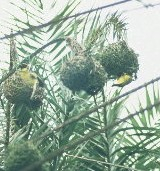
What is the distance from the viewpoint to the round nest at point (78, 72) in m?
2.43

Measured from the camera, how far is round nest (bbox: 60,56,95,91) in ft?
7.98

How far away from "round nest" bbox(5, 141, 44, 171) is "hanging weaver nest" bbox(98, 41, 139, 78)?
74 centimetres

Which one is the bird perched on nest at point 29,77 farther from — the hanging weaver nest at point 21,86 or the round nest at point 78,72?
the round nest at point 78,72

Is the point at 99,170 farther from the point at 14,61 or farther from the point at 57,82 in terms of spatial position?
the point at 14,61

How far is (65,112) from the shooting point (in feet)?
9.42

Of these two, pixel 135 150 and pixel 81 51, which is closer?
pixel 81 51

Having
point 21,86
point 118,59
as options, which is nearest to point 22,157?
point 21,86

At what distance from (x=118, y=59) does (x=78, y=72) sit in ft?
1.16

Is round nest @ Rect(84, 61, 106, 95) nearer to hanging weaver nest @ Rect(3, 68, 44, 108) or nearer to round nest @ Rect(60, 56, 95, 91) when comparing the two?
round nest @ Rect(60, 56, 95, 91)

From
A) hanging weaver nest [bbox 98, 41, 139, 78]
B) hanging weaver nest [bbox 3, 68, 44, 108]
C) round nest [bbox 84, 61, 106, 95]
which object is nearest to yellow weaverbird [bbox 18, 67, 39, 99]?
hanging weaver nest [bbox 3, 68, 44, 108]

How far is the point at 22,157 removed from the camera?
2158 mm

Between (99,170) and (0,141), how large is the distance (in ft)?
2.03

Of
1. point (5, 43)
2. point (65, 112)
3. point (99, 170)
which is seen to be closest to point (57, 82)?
point (65, 112)

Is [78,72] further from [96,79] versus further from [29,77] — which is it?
[29,77]
